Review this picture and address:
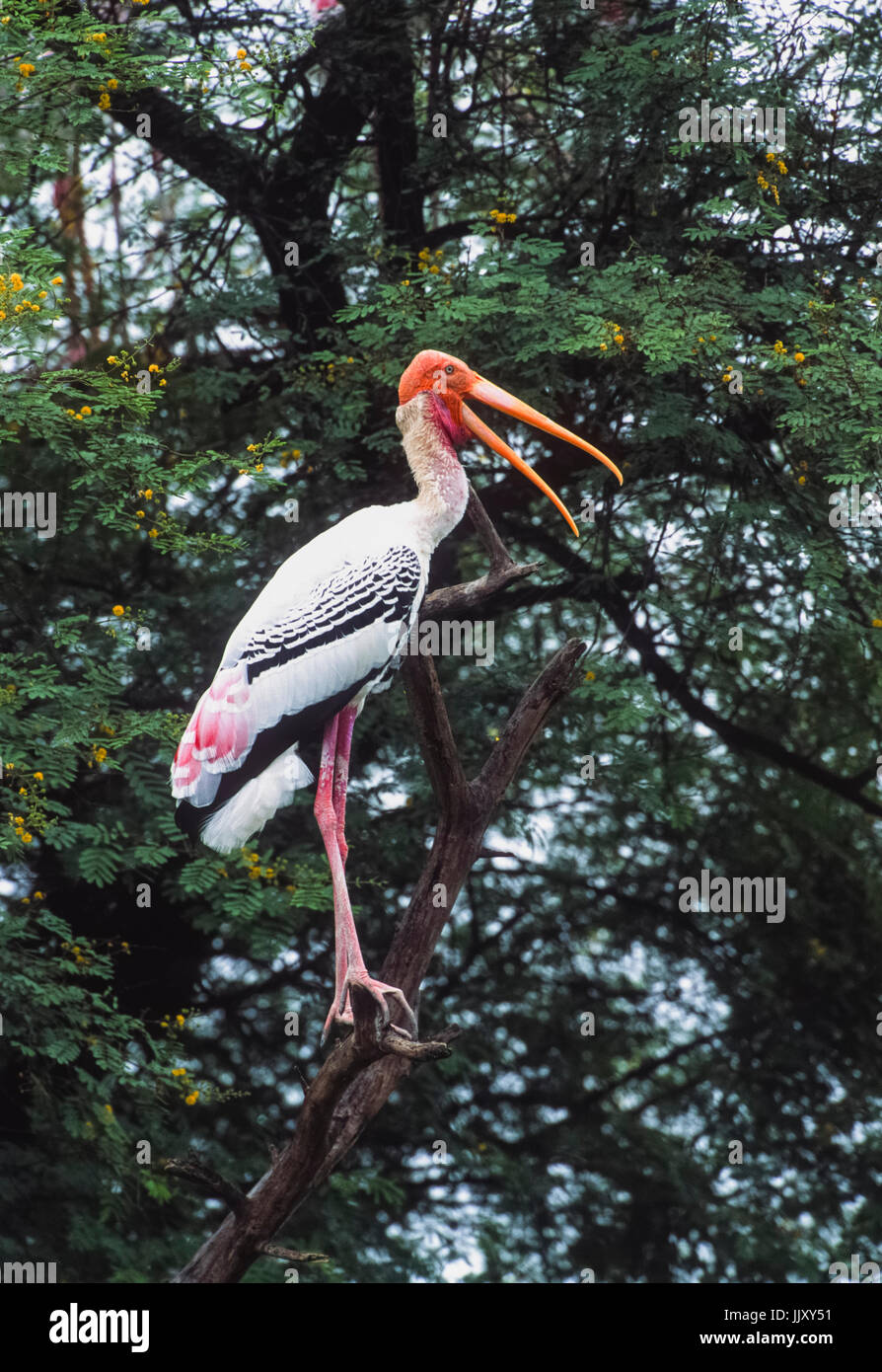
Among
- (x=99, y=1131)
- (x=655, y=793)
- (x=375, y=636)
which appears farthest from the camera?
(x=655, y=793)

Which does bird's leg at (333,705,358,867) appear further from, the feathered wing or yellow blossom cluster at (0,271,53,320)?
yellow blossom cluster at (0,271,53,320)

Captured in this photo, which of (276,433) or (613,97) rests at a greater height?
(613,97)

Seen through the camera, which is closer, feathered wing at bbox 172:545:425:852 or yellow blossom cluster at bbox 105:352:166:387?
feathered wing at bbox 172:545:425:852

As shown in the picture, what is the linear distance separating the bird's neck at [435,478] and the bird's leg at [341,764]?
24.8 inches

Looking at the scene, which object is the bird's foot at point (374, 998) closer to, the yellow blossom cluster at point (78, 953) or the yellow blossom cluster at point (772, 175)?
the yellow blossom cluster at point (78, 953)

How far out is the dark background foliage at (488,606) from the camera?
22.4 feet

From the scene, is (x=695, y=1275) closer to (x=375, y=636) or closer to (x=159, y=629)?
(x=159, y=629)

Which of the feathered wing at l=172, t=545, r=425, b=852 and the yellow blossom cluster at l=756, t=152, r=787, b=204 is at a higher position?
the yellow blossom cluster at l=756, t=152, r=787, b=204

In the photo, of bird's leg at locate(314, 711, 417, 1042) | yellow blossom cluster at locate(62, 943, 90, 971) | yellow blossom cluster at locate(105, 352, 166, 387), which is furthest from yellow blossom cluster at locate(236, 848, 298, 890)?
yellow blossom cluster at locate(105, 352, 166, 387)

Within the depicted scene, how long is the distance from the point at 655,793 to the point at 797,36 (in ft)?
11.5

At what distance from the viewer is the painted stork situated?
194 inches

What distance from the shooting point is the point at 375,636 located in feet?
16.4

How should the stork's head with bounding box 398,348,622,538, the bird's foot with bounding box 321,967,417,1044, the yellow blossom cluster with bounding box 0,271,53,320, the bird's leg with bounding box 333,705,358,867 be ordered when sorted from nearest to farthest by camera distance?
the bird's foot with bounding box 321,967,417,1044 → the bird's leg with bounding box 333,705,358,867 → the stork's head with bounding box 398,348,622,538 → the yellow blossom cluster with bounding box 0,271,53,320

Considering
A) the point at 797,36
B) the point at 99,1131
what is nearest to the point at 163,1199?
the point at 99,1131
